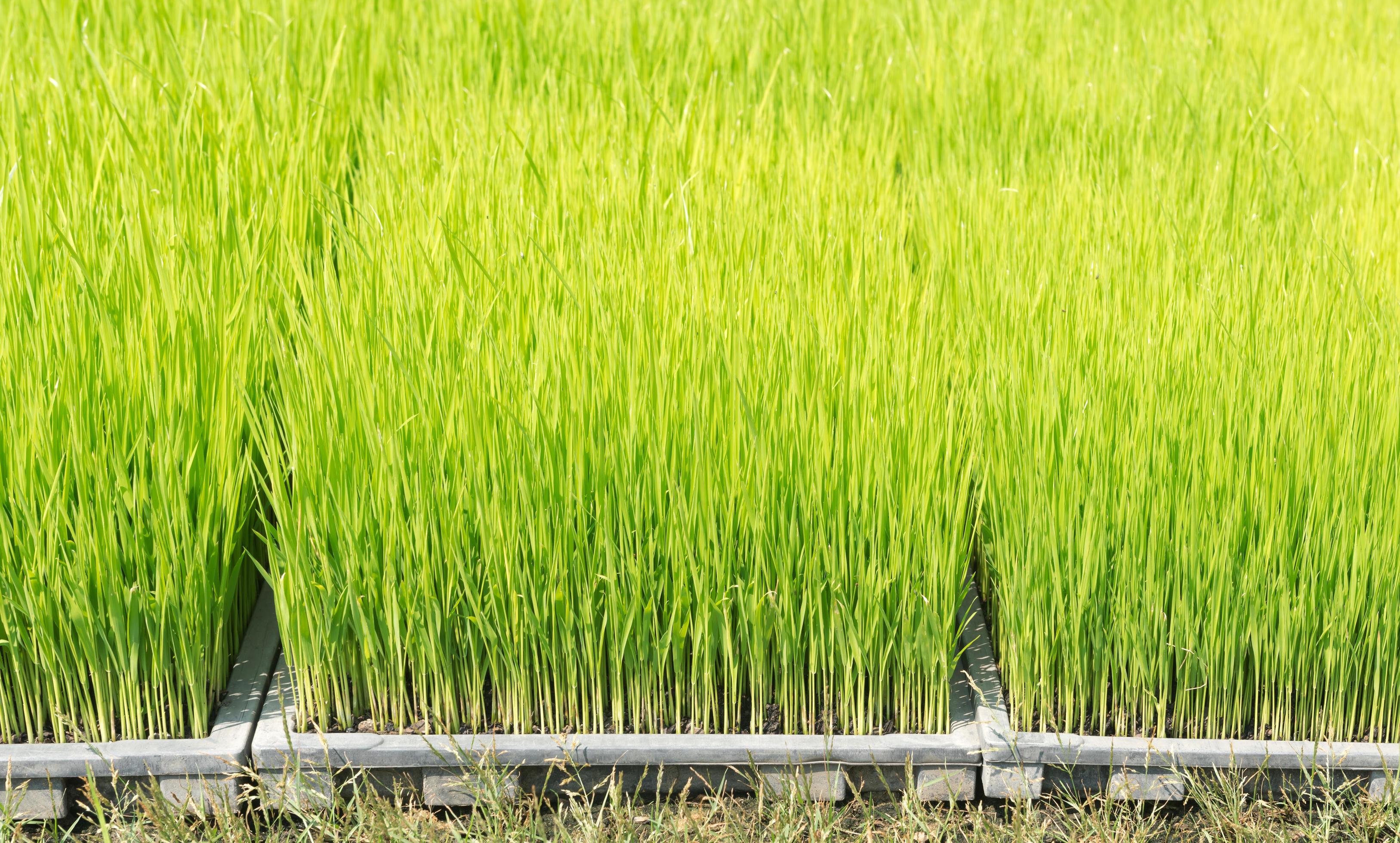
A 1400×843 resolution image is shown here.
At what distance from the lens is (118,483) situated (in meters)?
1.48

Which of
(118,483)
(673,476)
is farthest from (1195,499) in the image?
(118,483)

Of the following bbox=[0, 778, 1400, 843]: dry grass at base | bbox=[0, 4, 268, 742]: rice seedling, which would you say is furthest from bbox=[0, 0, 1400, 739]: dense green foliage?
bbox=[0, 778, 1400, 843]: dry grass at base

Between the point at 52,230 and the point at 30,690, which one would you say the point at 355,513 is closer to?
the point at 30,690

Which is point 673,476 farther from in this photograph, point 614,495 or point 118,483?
point 118,483

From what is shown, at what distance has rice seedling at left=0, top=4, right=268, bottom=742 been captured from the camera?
4.88 ft

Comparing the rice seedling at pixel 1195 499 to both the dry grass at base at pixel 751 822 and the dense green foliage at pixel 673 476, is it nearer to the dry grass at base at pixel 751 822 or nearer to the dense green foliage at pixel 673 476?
the dense green foliage at pixel 673 476

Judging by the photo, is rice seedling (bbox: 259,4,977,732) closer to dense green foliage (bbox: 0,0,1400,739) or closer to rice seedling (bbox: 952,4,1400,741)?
dense green foliage (bbox: 0,0,1400,739)

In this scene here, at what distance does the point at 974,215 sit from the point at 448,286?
104cm

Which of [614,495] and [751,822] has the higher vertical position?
[614,495]

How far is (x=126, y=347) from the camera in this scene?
61.9 inches

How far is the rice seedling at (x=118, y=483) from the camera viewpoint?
4.88 ft

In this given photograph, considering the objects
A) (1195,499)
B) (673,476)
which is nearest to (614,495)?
(673,476)

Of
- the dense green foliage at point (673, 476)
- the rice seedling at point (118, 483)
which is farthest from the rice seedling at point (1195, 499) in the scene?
the rice seedling at point (118, 483)

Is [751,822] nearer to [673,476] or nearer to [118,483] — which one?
[673,476]
